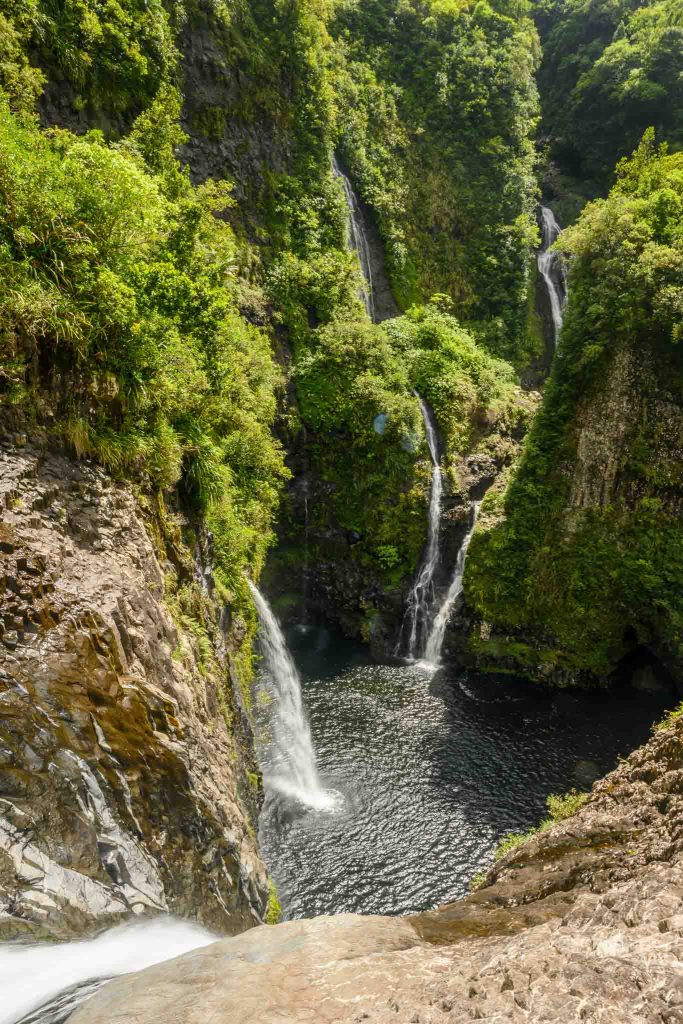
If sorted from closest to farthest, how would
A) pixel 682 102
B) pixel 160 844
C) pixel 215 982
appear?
pixel 215 982, pixel 160 844, pixel 682 102

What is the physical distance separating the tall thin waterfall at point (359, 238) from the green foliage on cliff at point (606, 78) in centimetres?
1626

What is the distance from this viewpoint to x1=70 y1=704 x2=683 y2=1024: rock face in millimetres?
3299

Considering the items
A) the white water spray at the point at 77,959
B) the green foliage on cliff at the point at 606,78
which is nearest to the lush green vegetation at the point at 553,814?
the white water spray at the point at 77,959

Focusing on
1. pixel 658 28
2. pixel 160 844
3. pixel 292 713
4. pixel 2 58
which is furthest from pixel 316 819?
pixel 658 28

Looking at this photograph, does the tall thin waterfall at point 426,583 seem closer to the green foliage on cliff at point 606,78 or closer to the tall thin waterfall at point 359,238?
the tall thin waterfall at point 359,238

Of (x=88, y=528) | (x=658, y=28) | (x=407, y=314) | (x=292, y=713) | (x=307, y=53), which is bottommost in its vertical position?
(x=292, y=713)

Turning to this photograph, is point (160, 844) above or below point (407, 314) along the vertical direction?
below

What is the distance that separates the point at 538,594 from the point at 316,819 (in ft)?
34.0

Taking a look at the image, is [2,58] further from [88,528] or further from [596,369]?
[596,369]

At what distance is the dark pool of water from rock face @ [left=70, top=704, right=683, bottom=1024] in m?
6.43

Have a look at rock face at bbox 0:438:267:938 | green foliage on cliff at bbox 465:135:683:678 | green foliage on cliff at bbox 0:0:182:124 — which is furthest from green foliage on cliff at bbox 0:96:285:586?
green foliage on cliff at bbox 465:135:683:678

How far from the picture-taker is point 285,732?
592 inches

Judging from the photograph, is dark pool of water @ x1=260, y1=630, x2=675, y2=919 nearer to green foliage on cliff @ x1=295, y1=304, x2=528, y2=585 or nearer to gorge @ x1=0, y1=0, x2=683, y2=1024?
gorge @ x1=0, y1=0, x2=683, y2=1024

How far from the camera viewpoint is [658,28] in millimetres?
29000
